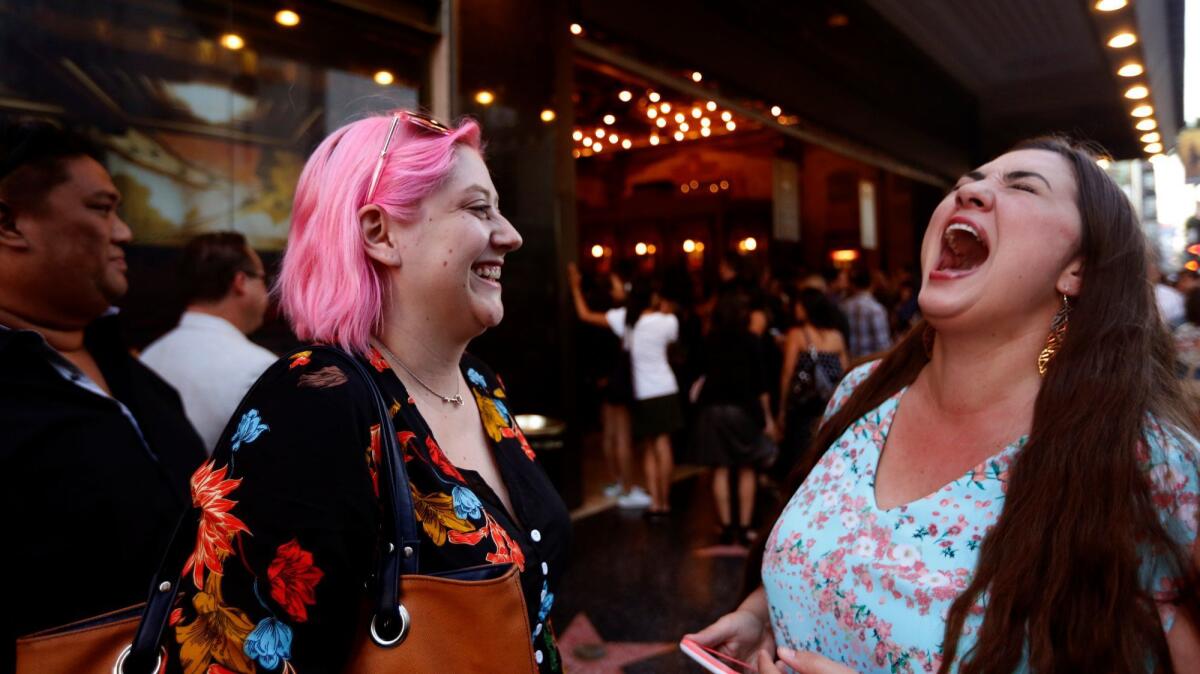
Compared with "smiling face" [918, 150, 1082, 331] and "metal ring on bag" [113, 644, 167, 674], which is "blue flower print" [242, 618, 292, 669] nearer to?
"metal ring on bag" [113, 644, 167, 674]

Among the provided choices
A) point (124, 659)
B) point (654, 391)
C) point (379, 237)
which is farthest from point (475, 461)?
point (654, 391)

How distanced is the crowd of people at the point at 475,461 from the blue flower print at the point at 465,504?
10 millimetres

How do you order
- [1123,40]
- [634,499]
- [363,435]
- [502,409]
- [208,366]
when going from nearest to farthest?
Answer: 1. [363,435]
2. [502,409]
3. [208,366]
4. [634,499]
5. [1123,40]

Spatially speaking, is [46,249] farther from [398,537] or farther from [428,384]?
[398,537]

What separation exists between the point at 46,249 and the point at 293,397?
47.5 inches

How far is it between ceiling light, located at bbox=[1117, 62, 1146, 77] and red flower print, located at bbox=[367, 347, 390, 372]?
32.1ft

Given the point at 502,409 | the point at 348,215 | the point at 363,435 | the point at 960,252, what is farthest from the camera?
the point at 502,409

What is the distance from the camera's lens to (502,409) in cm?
185

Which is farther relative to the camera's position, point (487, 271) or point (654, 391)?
point (654, 391)

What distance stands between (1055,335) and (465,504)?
3.90 feet

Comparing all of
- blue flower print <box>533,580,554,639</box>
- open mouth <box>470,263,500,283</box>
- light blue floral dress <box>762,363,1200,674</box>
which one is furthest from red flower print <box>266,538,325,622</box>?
light blue floral dress <box>762,363,1200,674</box>

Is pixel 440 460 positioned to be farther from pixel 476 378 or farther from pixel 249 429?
pixel 476 378

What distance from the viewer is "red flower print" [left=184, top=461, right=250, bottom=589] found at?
112cm

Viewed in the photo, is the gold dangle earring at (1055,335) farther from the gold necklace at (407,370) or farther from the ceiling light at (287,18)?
the ceiling light at (287,18)
